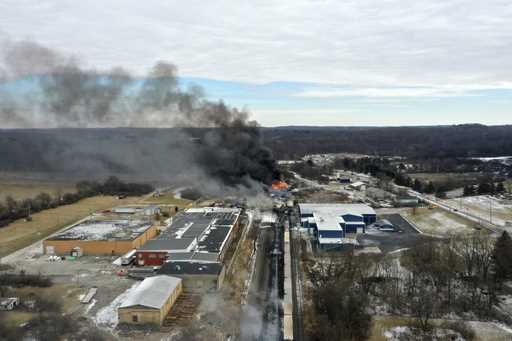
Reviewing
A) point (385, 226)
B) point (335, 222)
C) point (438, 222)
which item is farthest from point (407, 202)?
point (335, 222)

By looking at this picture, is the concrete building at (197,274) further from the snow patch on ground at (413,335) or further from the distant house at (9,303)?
the snow patch on ground at (413,335)

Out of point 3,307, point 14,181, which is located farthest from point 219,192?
point 3,307

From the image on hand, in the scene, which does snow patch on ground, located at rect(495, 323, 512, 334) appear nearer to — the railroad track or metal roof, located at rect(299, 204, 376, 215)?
the railroad track

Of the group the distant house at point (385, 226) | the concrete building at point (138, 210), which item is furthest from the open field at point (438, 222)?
the concrete building at point (138, 210)

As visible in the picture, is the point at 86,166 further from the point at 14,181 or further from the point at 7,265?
the point at 7,265

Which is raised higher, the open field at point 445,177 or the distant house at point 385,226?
the open field at point 445,177
